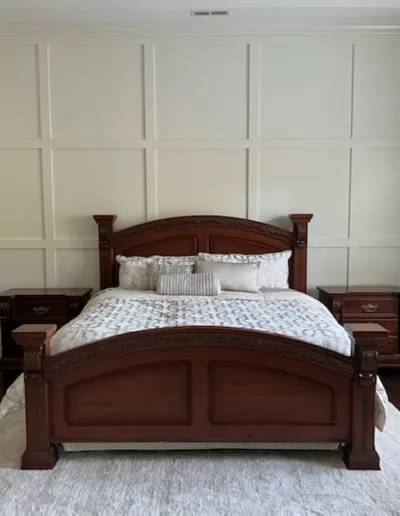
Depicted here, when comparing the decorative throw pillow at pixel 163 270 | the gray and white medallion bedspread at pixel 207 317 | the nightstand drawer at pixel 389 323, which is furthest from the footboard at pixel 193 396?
the nightstand drawer at pixel 389 323

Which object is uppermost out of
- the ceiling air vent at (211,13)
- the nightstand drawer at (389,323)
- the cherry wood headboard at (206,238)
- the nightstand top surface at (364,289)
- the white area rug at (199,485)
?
the ceiling air vent at (211,13)

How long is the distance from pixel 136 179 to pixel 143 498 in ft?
9.33

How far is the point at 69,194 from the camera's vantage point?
454 cm

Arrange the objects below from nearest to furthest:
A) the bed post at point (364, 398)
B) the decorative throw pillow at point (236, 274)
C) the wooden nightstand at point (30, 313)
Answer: the bed post at point (364, 398)
the decorative throw pillow at point (236, 274)
the wooden nightstand at point (30, 313)

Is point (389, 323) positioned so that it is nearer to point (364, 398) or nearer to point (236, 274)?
point (236, 274)

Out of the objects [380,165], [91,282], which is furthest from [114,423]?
[380,165]

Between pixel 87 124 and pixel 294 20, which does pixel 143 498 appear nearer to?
pixel 87 124

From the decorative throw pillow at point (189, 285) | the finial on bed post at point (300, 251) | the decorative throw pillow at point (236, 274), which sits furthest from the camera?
the finial on bed post at point (300, 251)

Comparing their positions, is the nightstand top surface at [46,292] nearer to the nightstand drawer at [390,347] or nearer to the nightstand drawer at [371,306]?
the nightstand drawer at [371,306]

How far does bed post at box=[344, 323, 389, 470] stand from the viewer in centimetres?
250

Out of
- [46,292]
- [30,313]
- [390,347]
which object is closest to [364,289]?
[390,347]

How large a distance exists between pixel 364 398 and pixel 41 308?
2.69 meters

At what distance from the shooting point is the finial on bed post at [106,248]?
4.41 m

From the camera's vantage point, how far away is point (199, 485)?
2457 millimetres
